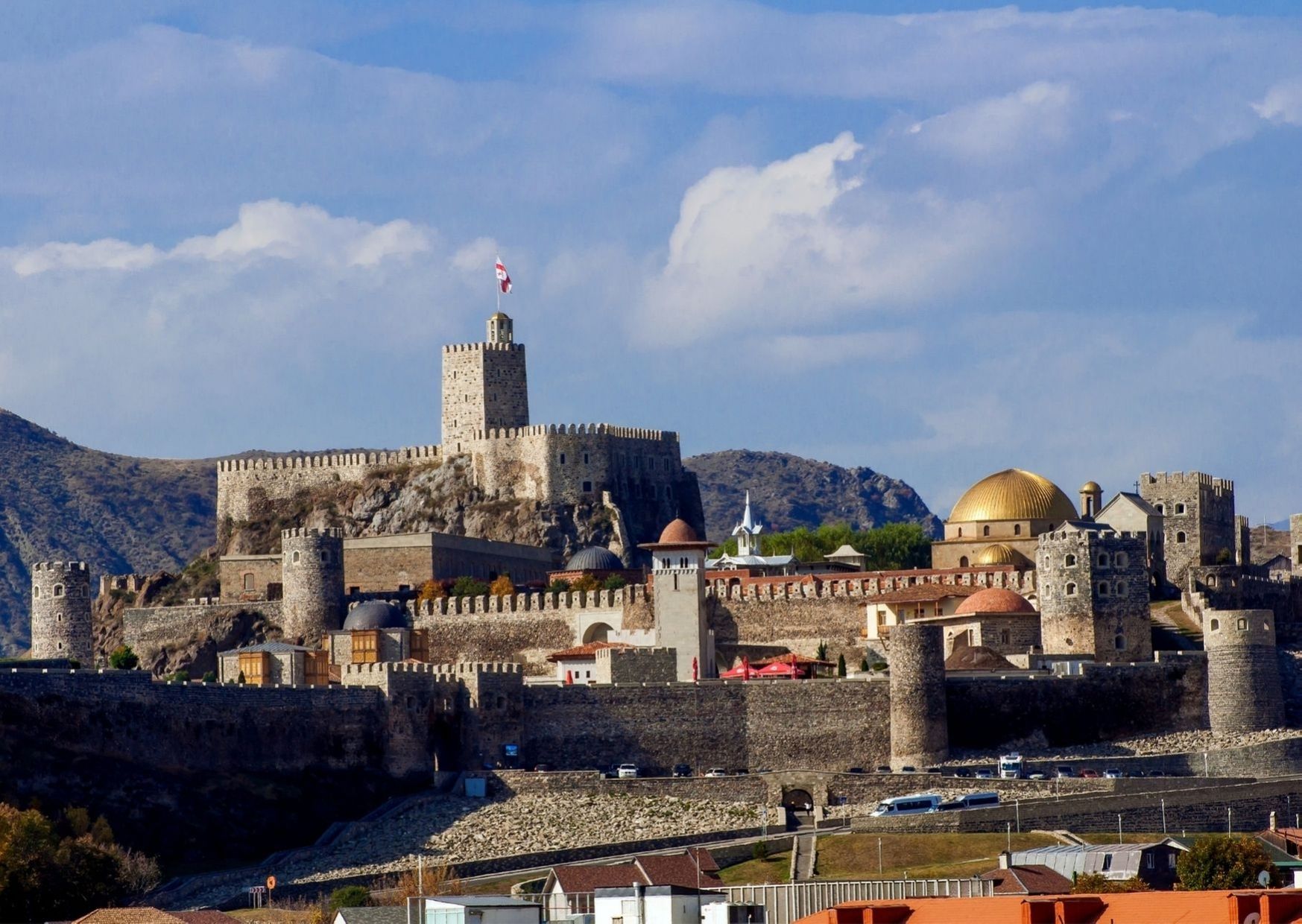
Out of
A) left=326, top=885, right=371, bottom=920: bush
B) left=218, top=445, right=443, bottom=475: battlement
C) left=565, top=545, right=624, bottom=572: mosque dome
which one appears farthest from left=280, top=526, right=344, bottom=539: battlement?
left=326, top=885, right=371, bottom=920: bush

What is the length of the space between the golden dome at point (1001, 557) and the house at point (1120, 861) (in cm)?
2992

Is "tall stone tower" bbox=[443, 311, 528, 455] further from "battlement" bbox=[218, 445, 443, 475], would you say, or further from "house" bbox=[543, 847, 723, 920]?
"house" bbox=[543, 847, 723, 920]

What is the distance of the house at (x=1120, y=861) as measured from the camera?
65.2 metres

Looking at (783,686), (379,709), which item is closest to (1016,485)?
(783,686)

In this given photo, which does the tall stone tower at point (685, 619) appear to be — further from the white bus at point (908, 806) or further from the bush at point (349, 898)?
the bush at point (349, 898)

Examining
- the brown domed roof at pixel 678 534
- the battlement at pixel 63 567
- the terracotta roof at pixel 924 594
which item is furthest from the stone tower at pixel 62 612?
the terracotta roof at pixel 924 594

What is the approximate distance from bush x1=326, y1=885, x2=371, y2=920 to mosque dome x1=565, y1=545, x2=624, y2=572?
32.0 m

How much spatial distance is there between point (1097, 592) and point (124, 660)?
29425 millimetres

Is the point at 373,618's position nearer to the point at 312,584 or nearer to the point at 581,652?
the point at 312,584

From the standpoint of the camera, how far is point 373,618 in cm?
9500

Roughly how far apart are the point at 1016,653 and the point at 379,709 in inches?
753

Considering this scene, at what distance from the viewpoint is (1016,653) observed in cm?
9075

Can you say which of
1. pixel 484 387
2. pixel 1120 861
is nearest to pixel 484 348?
pixel 484 387

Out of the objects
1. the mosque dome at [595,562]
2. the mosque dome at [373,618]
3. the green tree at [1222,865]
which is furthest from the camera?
the mosque dome at [595,562]
